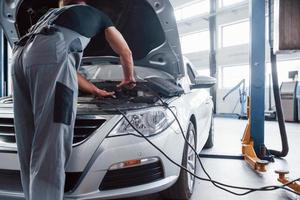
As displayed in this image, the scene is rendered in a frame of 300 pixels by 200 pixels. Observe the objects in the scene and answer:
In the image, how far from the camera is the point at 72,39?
4.54 ft

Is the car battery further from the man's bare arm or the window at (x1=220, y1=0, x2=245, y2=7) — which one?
the man's bare arm

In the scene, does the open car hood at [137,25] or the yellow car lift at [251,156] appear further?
the yellow car lift at [251,156]

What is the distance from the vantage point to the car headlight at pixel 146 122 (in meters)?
A: 1.55

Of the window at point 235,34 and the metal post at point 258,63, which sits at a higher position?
the window at point 235,34

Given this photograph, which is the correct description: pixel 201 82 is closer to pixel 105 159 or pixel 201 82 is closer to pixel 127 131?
pixel 127 131

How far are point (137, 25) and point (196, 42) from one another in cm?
1060

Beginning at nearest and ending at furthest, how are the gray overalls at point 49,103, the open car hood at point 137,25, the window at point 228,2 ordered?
the gray overalls at point 49,103
the open car hood at point 137,25
the window at point 228,2

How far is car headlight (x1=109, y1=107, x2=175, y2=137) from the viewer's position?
61.2 inches

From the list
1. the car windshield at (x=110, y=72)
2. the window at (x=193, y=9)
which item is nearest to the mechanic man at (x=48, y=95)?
the car windshield at (x=110, y=72)

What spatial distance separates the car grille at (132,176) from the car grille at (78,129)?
0.24m

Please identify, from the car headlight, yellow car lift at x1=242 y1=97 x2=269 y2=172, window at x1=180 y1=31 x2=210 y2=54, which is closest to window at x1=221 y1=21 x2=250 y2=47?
window at x1=180 y1=31 x2=210 y2=54

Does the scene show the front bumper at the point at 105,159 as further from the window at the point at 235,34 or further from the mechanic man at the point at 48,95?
the window at the point at 235,34

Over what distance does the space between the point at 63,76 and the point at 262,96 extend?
265 cm

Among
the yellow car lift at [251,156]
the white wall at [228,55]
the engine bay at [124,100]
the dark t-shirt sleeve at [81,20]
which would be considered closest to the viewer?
the dark t-shirt sleeve at [81,20]
